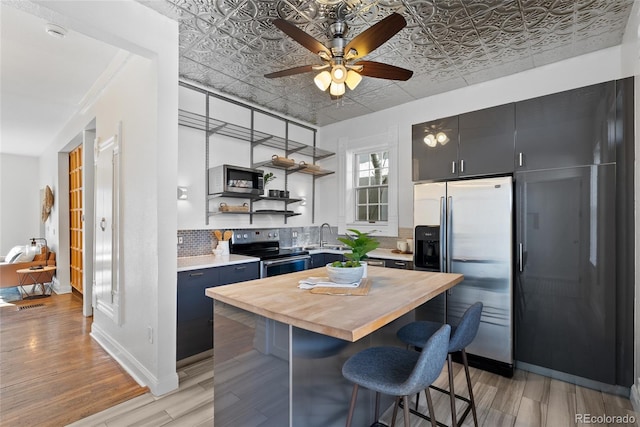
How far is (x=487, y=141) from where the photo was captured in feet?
9.81

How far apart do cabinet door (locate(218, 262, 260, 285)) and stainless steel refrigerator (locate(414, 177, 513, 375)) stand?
5.96 ft

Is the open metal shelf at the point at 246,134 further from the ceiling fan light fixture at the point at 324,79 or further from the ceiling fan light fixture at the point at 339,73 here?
the ceiling fan light fixture at the point at 339,73

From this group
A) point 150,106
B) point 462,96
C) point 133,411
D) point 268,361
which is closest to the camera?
point 268,361

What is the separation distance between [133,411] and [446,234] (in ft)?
9.71

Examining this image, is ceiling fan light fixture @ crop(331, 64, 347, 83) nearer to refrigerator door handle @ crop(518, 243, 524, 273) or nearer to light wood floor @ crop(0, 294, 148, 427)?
refrigerator door handle @ crop(518, 243, 524, 273)

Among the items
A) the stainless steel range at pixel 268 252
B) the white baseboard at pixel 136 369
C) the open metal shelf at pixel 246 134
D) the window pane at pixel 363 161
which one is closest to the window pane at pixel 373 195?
the window pane at pixel 363 161

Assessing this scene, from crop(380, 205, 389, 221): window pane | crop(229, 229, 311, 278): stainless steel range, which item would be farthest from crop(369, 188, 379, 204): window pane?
crop(229, 229, 311, 278): stainless steel range

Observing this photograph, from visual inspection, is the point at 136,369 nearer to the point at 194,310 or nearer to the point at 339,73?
the point at 194,310

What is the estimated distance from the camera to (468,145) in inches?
122

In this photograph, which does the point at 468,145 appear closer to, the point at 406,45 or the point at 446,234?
the point at 446,234

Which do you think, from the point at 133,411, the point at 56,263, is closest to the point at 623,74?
the point at 133,411

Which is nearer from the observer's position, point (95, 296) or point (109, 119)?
point (109, 119)

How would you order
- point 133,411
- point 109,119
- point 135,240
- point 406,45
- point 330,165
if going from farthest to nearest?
1. point 330,165
2. point 109,119
3. point 406,45
4. point 135,240
5. point 133,411

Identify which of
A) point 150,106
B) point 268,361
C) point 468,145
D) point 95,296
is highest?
Result: point 150,106
